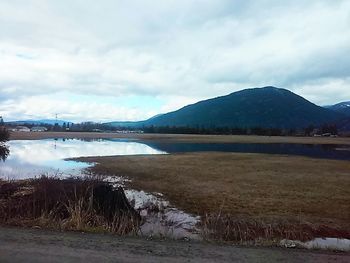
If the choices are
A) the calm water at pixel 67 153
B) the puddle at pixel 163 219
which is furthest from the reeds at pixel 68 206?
the calm water at pixel 67 153

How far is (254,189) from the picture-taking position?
28828mm

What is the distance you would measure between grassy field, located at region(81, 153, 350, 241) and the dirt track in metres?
8.37

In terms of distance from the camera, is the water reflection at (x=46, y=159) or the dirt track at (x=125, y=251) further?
the water reflection at (x=46, y=159)

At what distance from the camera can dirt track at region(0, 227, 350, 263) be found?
28.6 feet

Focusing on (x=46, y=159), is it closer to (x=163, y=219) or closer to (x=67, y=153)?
(x=67, y=153)

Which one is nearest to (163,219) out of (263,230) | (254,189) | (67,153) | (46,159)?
(263,230)

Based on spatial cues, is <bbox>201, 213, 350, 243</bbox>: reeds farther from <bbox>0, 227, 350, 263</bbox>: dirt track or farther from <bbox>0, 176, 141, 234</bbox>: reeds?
<bbox>0, 227, 350, 263</bbox>: dirt track

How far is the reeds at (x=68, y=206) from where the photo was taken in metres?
13.0

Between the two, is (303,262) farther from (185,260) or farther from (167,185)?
(167,185)

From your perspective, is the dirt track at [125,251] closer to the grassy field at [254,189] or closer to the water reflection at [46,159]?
the grassy field at [254,189]

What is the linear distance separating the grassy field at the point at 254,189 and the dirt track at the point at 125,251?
8.37 metres

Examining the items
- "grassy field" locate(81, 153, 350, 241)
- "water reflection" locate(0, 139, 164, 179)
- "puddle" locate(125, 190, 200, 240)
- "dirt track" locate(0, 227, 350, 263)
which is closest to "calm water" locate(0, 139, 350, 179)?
"water reflection" locate(0, 139, 164, 179)

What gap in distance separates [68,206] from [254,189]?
15.9 metres

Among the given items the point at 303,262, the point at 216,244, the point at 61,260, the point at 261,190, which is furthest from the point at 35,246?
the point at 261,190
